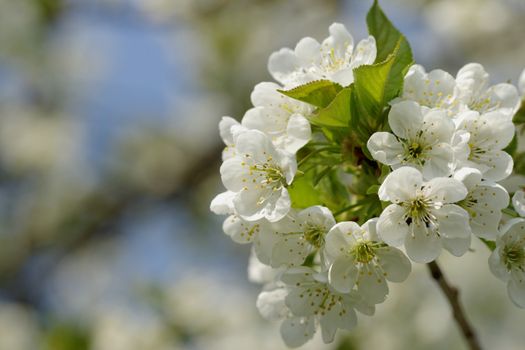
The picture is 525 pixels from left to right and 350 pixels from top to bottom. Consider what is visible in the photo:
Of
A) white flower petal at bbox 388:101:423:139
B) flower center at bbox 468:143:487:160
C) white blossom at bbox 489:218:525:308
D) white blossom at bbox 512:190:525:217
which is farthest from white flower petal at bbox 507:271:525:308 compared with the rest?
white flower petal at bbox 388:101:423:139

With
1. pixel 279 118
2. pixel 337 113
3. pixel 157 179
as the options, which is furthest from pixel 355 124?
pixel 157 179

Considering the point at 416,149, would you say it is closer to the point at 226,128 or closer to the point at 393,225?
the point at 393,225

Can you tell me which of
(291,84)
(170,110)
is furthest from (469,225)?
(170,110)

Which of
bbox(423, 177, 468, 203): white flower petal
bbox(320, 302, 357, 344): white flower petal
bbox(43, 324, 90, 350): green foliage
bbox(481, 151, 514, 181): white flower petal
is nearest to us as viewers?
bbox(423, 177, 468, 203): white flower petal

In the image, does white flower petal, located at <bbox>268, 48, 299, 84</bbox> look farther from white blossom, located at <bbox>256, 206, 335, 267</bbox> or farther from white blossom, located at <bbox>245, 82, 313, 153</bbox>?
white blossom, located at <bbox>256, 206, 335, 267</bbox>

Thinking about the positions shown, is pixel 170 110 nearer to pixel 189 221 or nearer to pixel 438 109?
pixel 189 221

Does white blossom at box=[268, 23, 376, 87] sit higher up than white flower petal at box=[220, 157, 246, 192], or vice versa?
white blossom at box=[268, 23, 376, 87]

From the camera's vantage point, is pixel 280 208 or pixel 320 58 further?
pixel 320 58

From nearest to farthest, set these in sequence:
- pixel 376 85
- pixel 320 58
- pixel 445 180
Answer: pixel 445 180, pixel 376 85, pixel 320 58
